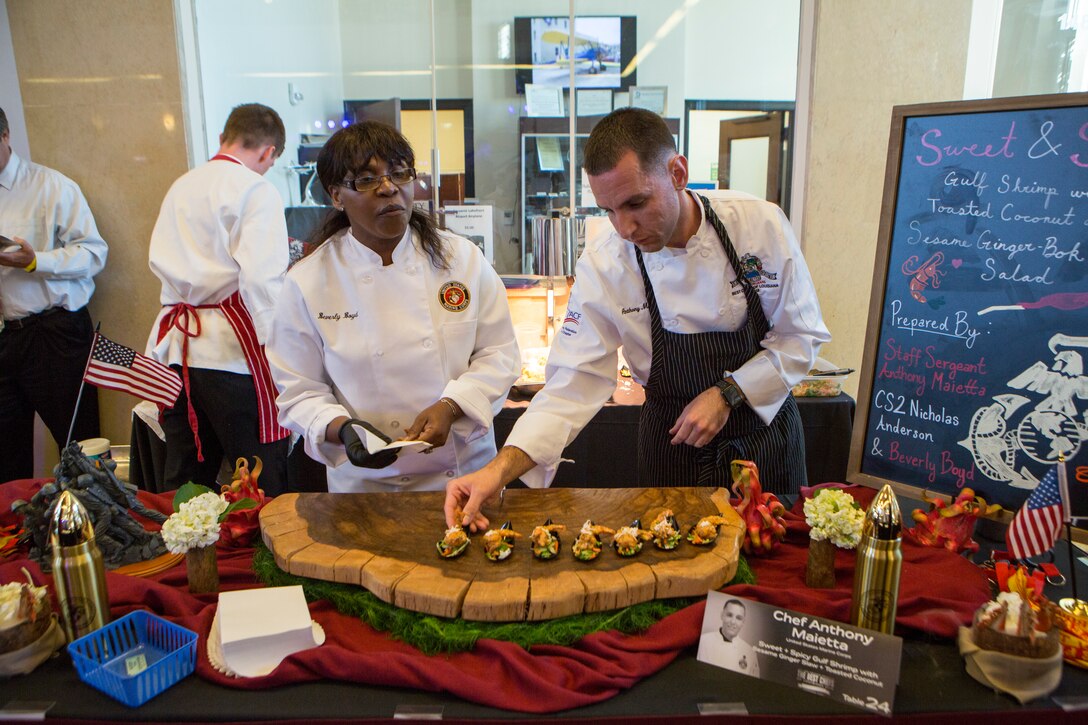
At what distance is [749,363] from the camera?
70.5 inches

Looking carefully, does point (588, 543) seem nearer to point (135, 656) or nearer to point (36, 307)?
point (135, 656)

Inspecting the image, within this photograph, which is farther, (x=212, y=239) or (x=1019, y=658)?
(x=212, y=239)

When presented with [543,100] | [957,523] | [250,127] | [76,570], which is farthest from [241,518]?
[543,100]

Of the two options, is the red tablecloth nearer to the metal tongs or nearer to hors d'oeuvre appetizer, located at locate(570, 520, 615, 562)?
hors d'oeuvre appetizer, located at locate(570, 520, 615, 562)

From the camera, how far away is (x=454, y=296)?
1839mm

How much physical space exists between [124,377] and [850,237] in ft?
11.2

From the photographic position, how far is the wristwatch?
1.75 m

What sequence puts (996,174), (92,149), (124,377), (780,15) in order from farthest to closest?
(780,15) → (92,149) → (124,377) → (996,174)

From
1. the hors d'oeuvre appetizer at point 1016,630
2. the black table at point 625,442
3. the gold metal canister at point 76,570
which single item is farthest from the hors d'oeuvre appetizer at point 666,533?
the black table at point 625,442

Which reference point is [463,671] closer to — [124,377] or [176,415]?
[124,377]

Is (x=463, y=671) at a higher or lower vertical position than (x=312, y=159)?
lower

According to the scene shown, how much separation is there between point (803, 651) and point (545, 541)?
45 cm

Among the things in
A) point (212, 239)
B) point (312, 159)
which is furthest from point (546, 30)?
point (212, 239)

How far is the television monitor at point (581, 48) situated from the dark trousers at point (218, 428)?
101 inches
